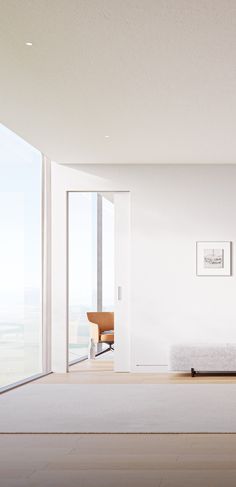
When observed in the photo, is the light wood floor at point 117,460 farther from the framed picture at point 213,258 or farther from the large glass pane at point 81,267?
the large glass pane at point 81,267

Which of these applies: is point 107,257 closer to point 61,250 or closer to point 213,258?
point 61,250

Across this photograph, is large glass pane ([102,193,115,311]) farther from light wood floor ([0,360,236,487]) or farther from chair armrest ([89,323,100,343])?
light wood floor ([0,360,236,487])

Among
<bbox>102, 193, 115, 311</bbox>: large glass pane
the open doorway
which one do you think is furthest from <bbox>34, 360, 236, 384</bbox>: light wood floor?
<bbox>102, 193, 115, 311</bbox>: large glass pane

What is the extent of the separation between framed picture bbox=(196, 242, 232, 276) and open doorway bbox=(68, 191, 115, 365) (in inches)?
79.7

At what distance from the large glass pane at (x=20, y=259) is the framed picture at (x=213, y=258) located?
2.09 m

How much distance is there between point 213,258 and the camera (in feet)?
30.4

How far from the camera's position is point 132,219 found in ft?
30.5

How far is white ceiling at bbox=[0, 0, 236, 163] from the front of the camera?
4.41 metres

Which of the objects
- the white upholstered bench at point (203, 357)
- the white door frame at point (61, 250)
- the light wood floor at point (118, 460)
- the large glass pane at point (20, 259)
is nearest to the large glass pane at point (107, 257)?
the white door frame at point (61, 250)

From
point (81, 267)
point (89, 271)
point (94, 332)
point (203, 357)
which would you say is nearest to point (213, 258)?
point (203, 357)

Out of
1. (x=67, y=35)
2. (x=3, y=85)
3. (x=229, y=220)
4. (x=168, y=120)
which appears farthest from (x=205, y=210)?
(x=67, y=35)

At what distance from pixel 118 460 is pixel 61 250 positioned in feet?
17.3

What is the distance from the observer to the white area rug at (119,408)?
5293 millimetres

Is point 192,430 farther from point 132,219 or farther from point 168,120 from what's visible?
point 132,219
